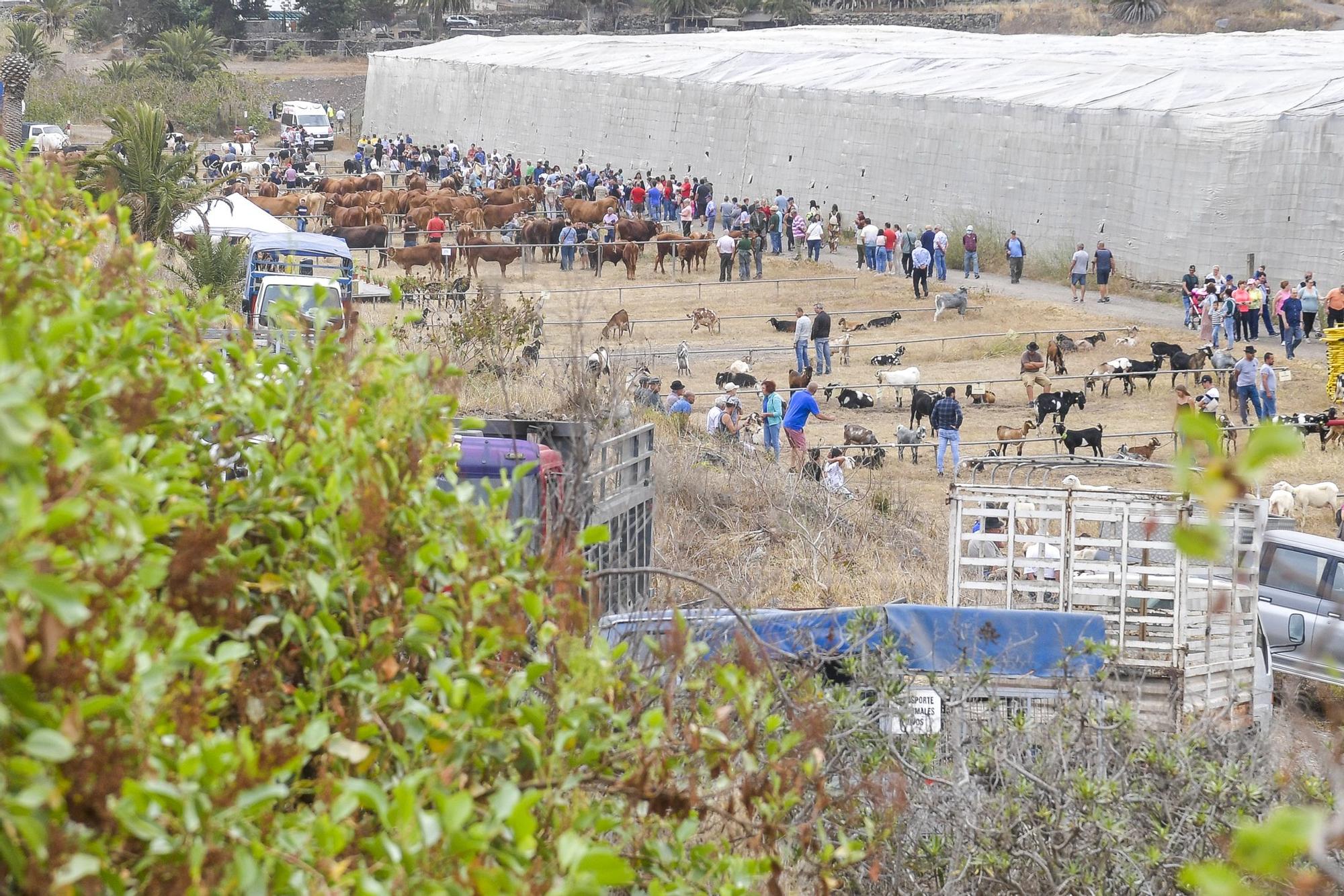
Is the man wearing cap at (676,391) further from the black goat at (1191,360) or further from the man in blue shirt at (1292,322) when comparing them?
the man in blue shirt at (1292,322)

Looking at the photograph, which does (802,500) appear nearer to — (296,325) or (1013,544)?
(1013,544)

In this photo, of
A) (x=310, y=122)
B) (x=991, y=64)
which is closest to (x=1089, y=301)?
(x=991, y=64)

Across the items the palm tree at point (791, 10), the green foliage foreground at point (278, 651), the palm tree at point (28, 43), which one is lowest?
the green foliage foreground at point (278, 651)

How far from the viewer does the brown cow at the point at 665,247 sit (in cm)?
3412

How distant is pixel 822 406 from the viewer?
23.2 metres

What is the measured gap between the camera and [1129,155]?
104ft

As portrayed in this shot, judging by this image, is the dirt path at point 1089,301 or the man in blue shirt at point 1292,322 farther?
the dirt path at point 1089,301

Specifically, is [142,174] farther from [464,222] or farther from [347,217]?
[464,222]

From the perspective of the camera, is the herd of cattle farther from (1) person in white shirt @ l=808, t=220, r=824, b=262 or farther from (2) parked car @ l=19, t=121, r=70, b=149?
(2) parked car @ l=19, t=121, r=70, b=149

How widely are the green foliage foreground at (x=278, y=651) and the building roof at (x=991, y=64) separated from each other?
2894cm

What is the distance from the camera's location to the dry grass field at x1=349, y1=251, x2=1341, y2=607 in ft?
44.4

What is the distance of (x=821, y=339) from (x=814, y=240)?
11.1m

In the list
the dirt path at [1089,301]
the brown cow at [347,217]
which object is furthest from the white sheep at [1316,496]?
the brown cow at [347,217]

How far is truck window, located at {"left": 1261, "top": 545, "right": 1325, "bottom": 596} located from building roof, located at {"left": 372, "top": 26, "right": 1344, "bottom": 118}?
19.0 m
